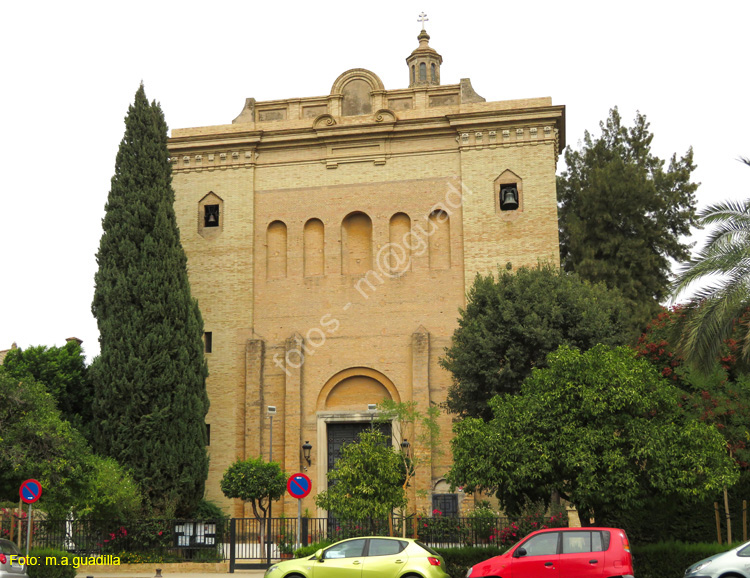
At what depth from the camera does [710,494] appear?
17.9 metres

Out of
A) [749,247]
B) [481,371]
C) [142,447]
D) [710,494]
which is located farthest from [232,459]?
[749,247]

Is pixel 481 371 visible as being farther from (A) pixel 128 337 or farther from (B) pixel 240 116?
(B) pixel 240 116

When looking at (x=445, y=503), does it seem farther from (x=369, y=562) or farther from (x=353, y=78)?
(x=353, y=78)

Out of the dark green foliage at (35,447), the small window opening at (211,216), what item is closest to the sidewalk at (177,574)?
the dark green foliage at (35,447)

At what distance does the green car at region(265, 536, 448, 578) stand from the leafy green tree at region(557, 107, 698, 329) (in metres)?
18.4

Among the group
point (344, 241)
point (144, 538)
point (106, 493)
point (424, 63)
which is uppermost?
point (424, 63)

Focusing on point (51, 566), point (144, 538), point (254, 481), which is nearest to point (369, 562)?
point (51, 566)

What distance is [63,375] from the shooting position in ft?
89.9

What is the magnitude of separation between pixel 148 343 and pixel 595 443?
573 inches

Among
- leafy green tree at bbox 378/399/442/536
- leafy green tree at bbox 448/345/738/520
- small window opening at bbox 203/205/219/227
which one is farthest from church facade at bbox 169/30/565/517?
leafy green tree at bbox 448/345/738/520

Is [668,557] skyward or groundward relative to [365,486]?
groundward

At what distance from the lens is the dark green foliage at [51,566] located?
16656 millimetres

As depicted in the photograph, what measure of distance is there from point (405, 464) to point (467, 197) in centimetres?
1023

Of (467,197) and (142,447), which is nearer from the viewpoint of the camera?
(142,447)
